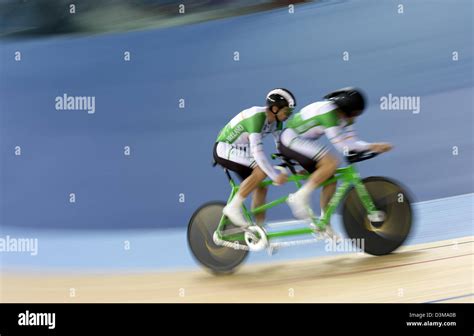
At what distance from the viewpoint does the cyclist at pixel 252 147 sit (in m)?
5.36

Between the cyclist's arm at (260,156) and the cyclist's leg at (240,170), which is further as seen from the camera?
the cyclist's leg at (240,170)

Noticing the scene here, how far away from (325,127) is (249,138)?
55cm

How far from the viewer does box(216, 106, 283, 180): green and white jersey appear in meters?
5.34

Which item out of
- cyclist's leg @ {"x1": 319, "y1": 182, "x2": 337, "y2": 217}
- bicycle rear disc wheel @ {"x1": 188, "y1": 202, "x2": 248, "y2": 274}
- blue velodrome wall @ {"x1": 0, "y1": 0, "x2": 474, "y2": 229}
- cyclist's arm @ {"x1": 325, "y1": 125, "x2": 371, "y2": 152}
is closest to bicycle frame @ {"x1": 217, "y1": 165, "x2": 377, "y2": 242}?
cyclist's leg @ {"x1": 319, "y1": 182, "x2": 337, "y2": 217}

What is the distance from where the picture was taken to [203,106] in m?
7.36

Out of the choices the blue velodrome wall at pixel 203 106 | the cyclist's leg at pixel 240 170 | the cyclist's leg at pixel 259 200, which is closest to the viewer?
the cyclist's leg at pixel 240 170

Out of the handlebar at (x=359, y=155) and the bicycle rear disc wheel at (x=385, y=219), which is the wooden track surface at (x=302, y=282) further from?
the handlebar at (x=359, y=155)

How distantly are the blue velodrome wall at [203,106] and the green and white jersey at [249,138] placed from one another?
4.87ft

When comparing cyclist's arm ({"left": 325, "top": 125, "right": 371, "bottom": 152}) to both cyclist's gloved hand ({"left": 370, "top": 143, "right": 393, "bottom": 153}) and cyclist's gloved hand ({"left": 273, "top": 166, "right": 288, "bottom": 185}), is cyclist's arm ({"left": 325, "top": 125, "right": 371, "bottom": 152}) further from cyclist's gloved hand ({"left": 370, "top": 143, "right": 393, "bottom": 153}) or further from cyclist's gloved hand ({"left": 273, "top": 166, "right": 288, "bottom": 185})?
cyclist's gloved hand ({"left": 273, "top": 166, "right": 288, "bottom": 185})

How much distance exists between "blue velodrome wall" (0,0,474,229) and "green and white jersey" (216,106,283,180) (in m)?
1.48

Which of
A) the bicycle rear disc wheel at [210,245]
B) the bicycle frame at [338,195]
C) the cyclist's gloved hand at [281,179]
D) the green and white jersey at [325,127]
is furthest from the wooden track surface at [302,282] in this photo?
the green and white jersey at [325,127]

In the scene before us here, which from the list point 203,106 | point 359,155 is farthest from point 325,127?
point 203,106

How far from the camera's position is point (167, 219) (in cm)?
705

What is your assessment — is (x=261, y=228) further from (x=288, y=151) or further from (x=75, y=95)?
(x=75, y=95)
